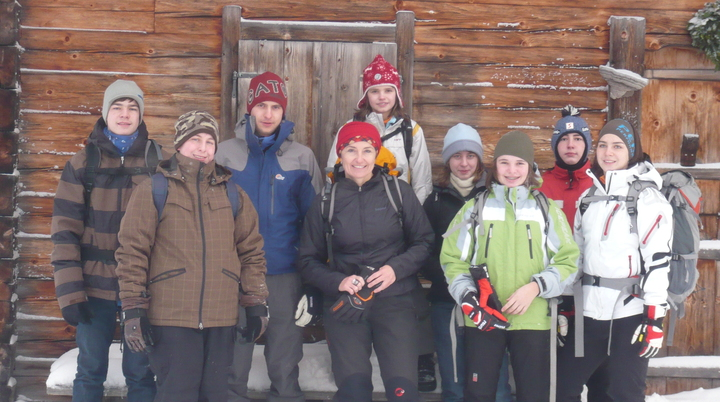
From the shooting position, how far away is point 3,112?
4285 millimetres

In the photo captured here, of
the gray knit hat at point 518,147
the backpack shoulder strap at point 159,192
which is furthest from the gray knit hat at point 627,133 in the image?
the backpack shoulder strap at point 159,192

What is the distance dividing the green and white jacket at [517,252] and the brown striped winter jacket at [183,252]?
1230 mm

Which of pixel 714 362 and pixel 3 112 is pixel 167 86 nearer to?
pixel 3 112

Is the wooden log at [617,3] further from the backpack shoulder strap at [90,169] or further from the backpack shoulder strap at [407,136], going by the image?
the backpack shoulder strap at [90,169]

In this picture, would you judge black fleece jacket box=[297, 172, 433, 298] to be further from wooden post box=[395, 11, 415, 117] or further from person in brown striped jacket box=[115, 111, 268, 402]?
wooden post box=[395, 11, 415, 117]

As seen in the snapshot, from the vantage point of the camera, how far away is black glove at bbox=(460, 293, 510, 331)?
9.39ft

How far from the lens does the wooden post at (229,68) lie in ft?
14.5

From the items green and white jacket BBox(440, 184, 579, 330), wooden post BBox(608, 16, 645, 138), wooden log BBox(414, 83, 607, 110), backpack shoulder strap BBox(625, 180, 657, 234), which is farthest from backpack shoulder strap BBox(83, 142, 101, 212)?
wooden post BBox(608, 16, 645, 138)

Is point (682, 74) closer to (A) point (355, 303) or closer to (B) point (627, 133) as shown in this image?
(B) point (627, 133)

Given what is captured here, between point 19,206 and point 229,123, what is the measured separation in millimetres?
1820

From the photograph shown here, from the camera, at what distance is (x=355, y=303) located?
307 cm

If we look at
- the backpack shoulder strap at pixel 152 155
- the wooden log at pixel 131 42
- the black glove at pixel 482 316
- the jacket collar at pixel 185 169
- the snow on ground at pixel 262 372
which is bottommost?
the snow on ground at pixel 262 372

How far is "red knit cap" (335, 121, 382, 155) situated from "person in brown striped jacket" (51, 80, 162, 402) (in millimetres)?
1162

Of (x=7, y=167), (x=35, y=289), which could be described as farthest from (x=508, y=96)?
(x=35, y=289)
